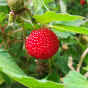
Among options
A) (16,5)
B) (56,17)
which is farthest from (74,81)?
(16,5)

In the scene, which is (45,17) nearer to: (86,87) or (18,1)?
(18,1)

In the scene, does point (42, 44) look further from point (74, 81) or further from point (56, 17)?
point (74, 81)

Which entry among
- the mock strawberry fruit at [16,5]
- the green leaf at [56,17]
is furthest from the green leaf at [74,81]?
the mock strawberry fruit at [16,5]

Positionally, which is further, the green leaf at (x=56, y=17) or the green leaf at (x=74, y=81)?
the green leaf at (x=56, y=17)

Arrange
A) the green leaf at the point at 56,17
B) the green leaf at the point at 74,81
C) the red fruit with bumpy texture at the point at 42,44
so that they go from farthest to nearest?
the red fruit with bumpy texture at the point at 42,44 < the green leaf at the point at 56,17 < the green leaf at the point at 74,81

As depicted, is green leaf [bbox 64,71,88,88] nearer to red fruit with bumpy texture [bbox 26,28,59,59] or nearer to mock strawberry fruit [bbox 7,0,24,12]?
red fruit with bumpy texture [bbox 26,28,59,59]

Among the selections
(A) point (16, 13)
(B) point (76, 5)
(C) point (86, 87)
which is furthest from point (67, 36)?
(B) point (76, 5)

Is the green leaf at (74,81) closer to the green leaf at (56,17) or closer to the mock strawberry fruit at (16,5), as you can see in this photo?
the green leaf at (56,17)
